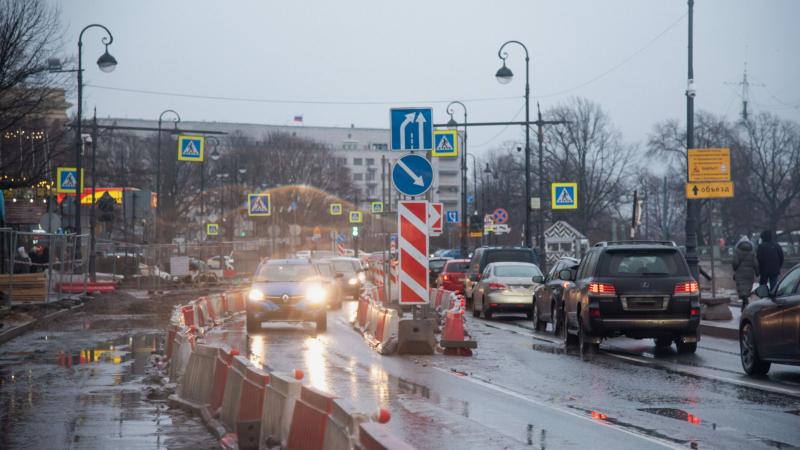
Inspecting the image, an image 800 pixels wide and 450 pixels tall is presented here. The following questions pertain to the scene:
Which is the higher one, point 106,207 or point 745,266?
point 106,207

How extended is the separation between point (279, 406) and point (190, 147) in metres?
26.5

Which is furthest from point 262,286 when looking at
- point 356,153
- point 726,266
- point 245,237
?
point 356,153

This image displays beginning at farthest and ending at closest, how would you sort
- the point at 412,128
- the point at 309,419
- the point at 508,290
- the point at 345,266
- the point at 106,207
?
the point at 345,266
the point at 106,207
the point at 508,290
the point at 412,128
the point at 309,419

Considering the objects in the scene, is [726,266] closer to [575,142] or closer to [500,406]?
[575,142]

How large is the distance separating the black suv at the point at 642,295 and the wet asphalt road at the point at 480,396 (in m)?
0.46

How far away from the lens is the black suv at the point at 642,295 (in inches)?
558

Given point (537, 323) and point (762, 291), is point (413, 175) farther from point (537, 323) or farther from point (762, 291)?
point (537, 323)

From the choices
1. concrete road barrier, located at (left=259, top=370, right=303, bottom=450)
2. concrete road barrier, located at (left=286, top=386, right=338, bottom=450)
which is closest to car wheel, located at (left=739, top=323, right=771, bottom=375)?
concrete road barrier, located at (left=259, top=370, right=303, bottom=450)

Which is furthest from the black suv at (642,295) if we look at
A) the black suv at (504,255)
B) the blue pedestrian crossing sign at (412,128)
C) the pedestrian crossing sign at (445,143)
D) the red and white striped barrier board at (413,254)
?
the pedestrian crossing sign at (445,143)

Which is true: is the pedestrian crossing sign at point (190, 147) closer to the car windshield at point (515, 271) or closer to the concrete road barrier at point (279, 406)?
the car windshield at point (515, 271)

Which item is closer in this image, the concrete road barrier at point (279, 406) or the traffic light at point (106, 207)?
the concrete road barrier at point (279, 406)

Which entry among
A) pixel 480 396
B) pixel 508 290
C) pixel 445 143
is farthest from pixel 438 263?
pixel 480 396

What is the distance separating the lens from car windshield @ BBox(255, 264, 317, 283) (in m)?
20.7

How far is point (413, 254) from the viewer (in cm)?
1467
